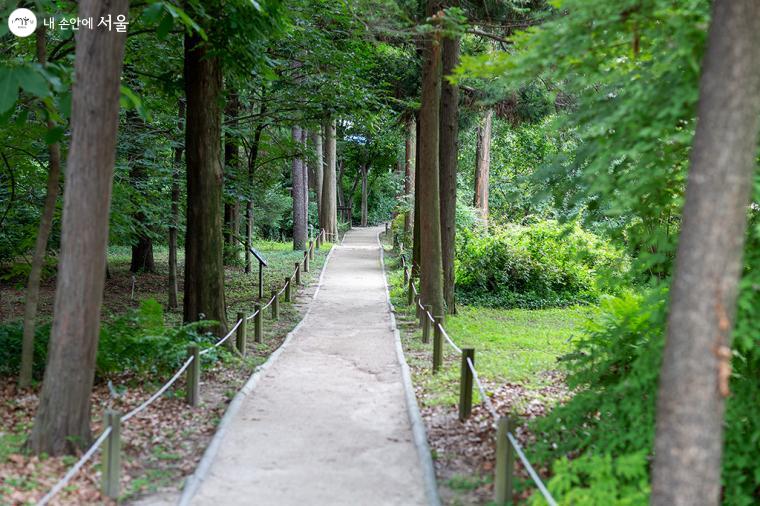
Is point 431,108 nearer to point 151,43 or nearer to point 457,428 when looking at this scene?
point 151,43

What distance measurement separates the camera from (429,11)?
14602 mm

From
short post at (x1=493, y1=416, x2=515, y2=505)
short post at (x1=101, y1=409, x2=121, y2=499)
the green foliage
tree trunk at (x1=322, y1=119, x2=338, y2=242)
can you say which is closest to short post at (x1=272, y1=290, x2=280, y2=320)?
the green foliage

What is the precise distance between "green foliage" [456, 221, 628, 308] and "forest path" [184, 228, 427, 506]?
27.8ft

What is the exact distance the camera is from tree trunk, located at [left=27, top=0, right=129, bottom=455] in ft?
20.1

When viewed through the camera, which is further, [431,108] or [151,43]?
[431,108]

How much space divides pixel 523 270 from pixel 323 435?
15360 mm

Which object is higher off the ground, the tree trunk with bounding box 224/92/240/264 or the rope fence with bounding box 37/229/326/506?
the tree trunk with bounding box 224/92/240/264

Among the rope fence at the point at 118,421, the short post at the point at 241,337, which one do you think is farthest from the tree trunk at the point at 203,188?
the rope fence at the point at 118,421

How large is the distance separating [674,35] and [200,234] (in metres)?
8.27

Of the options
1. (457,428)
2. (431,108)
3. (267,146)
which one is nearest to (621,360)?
(457,428)

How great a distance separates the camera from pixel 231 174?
791 inches

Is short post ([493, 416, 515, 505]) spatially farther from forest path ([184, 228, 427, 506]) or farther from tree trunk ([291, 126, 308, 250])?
tree trunk ([291, 126, 308, 250])

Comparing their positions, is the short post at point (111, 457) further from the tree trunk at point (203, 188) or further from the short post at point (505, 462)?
the tree trunk at point (203, 188)

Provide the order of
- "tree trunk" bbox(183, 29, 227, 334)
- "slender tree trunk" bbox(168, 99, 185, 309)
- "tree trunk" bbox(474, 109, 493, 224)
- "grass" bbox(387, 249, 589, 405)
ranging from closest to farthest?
"grass" bbox(387, 249, 589, 405)
"tree trunk" bbox(183, 29, 227, 334)
"slender tree trunk" bbox(168, 99, 185, 309)
"tree trunk" bbox(474, 109, 493, 224)
